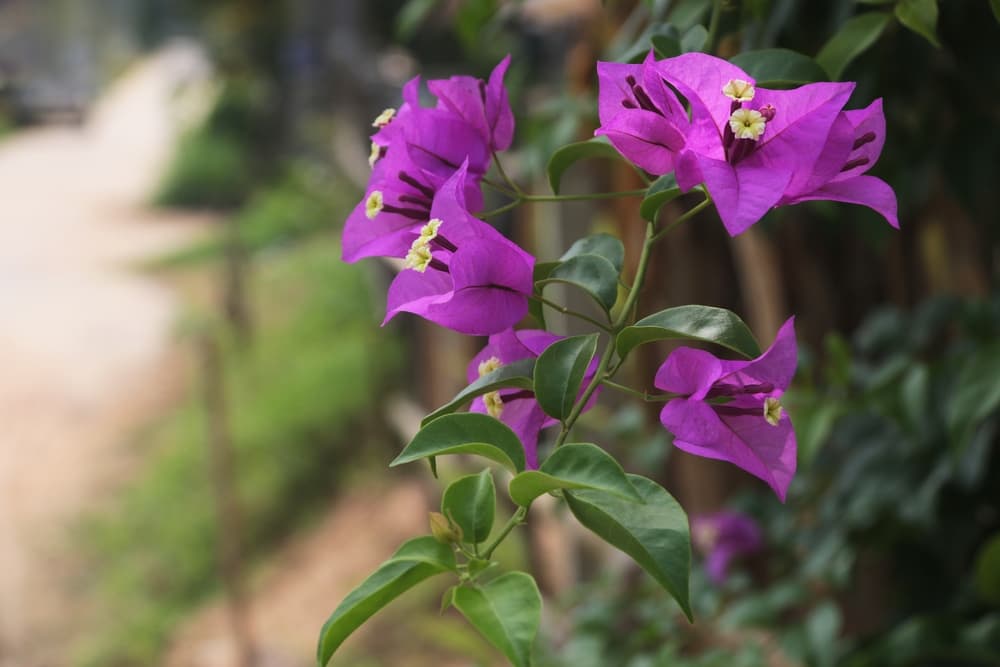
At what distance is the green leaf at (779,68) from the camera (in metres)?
0.36

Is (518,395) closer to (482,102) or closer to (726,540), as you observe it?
(482,102)

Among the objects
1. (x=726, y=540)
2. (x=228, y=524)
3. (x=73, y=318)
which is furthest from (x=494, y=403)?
(x=73, y=318)

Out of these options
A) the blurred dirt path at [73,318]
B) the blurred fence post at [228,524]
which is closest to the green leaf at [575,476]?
the blurred fence post at [228,524]

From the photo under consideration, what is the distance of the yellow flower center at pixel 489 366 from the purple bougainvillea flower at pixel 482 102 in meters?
0.08

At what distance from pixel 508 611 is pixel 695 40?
0.60ft

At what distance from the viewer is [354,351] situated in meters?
3.46

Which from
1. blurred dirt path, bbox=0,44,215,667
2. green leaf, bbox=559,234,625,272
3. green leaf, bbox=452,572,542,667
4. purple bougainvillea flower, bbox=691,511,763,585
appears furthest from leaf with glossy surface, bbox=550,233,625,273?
blurred dirt path, bbox=0,44,215,667

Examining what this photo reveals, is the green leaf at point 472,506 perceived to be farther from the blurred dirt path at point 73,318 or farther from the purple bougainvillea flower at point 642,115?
the blurred dirt path at point 73,318

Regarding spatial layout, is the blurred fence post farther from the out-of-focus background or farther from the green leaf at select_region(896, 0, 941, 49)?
the green leaf at select_region(896, 0, 941, 49)

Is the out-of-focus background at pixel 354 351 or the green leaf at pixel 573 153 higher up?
the green leaf at pixel 573 153

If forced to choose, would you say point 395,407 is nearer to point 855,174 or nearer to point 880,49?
point 880,49

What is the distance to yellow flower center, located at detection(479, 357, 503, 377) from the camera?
0.33 metres

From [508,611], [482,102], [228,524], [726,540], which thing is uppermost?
[482,102]

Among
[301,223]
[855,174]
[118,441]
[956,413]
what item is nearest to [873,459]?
[956,413]
